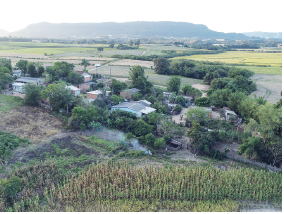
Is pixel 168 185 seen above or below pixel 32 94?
below

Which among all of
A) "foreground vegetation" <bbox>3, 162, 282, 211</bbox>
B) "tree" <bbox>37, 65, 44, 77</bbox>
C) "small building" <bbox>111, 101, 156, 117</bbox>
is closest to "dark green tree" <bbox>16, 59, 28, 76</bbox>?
"tree" <bbox>37, 65, 44, 77</bbox>

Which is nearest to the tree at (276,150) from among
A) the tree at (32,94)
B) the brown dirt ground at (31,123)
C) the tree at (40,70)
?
the brown dirt ground at (31,123)

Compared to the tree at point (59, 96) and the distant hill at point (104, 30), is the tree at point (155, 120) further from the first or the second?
the distant hill at point (104, 30)

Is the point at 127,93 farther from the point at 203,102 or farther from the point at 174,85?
the point at 203,102

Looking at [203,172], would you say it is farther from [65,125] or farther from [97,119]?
[65,125]

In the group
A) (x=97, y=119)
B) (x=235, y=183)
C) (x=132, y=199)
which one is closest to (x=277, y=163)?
(x=235, y=183)

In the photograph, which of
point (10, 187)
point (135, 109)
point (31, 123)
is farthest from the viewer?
point (135, 109)

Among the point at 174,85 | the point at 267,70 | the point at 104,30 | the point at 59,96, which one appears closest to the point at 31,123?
the point at 59,96
